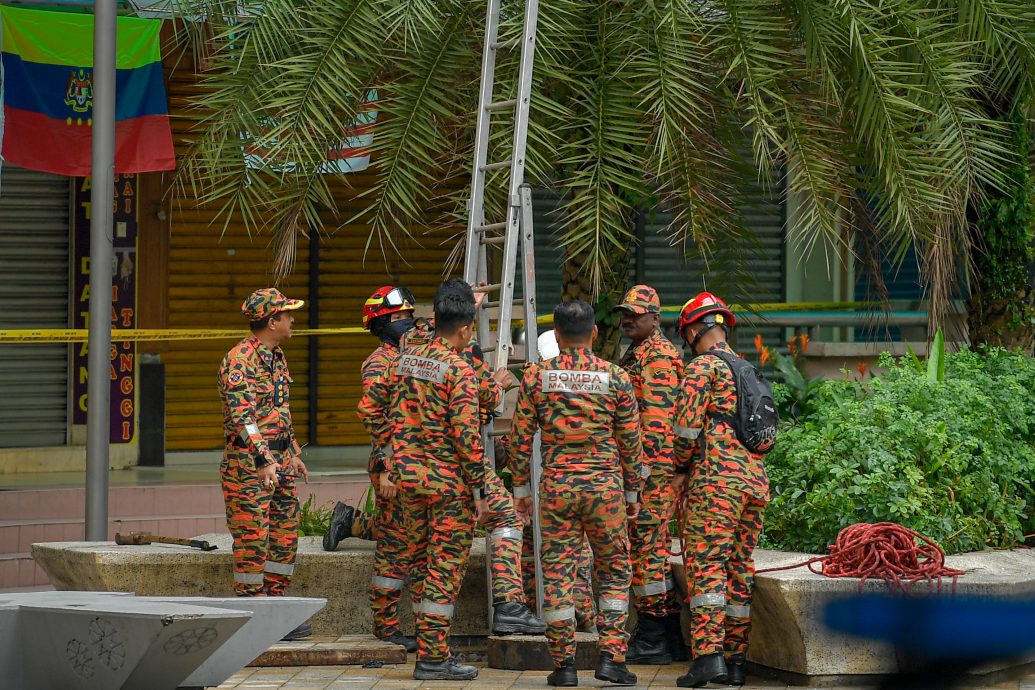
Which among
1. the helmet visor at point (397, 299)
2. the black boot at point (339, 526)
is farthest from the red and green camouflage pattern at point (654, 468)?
the black boot at point (339, 526)

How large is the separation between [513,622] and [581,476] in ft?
3.60

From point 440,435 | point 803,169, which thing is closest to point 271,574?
point 440,435

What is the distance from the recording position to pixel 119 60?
11.2 meters

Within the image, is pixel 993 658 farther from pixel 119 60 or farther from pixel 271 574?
pixel 119 60

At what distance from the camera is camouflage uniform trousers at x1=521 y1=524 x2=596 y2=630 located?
23.9 feet

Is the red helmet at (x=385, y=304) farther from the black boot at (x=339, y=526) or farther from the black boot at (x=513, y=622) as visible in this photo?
the black boot at (x=513, y=622)

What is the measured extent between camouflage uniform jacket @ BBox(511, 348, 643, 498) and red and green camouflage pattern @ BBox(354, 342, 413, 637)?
1.01 metres

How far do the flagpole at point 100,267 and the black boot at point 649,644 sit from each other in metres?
3.19

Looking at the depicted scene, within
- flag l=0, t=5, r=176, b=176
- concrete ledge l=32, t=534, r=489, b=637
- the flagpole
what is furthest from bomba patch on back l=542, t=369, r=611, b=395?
flag l=0, t=5, r=176, b=176

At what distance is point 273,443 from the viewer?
7.99 m

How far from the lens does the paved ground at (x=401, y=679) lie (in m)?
7.27

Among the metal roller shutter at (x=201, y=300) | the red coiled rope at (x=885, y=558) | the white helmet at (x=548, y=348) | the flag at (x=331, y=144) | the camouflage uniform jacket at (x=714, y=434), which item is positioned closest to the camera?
the red coiled rope at (x=885, y=558)

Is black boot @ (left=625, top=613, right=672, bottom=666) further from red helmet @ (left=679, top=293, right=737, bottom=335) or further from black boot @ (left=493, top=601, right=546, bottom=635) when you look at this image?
red helmet @ (left=679, top=293, right=737, bottom=335)

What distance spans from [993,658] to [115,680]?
3.74 metres
